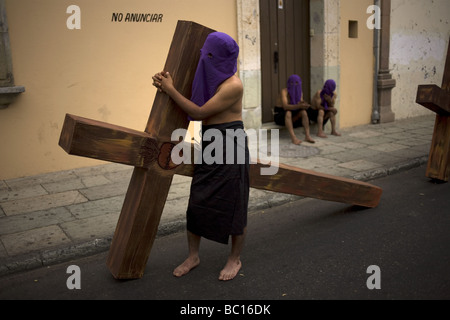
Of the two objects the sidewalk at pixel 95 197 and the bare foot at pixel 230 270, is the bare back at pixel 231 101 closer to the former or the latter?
the bare foot at pixel 230 270

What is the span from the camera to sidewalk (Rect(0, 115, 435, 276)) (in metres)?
3.72

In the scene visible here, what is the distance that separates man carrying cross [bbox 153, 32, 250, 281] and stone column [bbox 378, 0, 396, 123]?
7.68 metres

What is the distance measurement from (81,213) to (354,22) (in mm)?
7227

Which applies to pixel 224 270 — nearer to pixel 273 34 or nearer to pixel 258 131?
pixel 258 131

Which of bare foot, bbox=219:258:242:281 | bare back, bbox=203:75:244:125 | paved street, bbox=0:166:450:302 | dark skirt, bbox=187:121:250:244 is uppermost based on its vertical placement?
bare back, bbox=203:75:244:125

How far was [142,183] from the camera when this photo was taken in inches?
112

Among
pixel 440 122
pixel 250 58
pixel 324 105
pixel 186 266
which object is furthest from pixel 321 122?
pixel 186 266

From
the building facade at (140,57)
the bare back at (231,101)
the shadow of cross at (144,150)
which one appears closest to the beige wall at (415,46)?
the building facade at (140,57)

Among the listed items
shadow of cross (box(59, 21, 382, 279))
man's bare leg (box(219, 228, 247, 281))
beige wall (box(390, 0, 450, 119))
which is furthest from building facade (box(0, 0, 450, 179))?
man's bare leg (box(219, 228, 247, 281))

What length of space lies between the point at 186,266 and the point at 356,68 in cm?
745

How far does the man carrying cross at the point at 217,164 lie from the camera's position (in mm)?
2777

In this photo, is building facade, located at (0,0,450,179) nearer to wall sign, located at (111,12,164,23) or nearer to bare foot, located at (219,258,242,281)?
wall sign, located at (111,12,164,23)

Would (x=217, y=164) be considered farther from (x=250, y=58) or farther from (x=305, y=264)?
(x=250, y=58)
